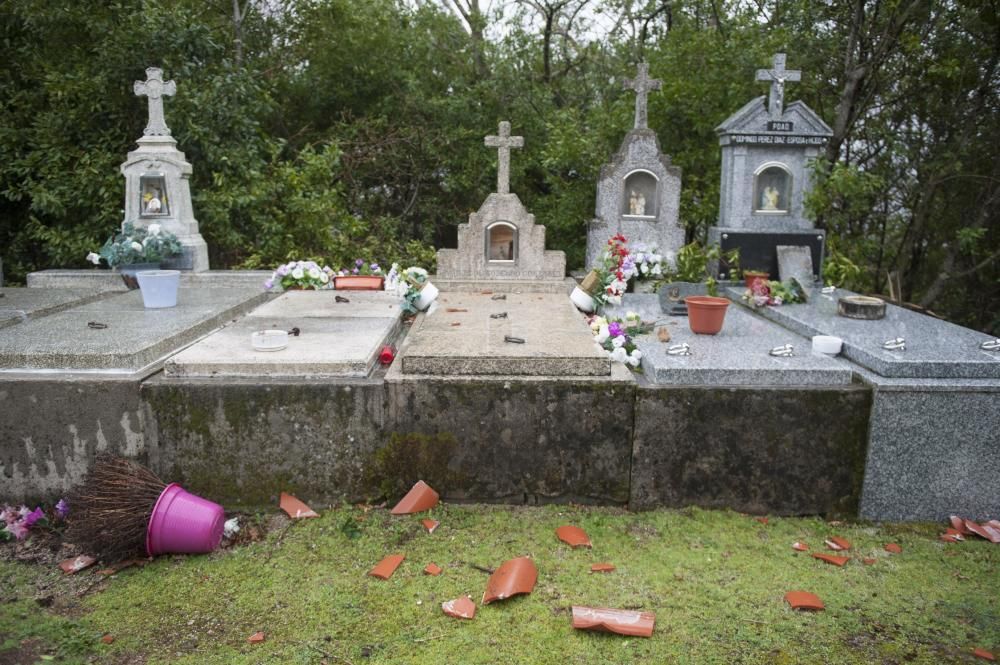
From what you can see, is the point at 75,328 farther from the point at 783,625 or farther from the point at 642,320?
the point at 783,625

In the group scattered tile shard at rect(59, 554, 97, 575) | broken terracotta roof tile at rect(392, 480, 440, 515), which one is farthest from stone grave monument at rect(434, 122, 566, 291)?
scattered tile shard at rect(59, 554, 97, 575)

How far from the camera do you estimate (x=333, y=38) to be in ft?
31.6

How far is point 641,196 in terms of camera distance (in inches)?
280

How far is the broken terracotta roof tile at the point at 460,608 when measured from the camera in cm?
264

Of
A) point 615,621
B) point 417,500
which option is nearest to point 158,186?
point 417,500

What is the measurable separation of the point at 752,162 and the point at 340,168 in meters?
5.35

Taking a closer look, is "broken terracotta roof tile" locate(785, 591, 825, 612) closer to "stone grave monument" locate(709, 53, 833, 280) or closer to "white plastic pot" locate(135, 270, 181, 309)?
"white plastic pot" locate(135, 270, 181, 309)

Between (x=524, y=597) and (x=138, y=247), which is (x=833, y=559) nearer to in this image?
(x=524, y=597)

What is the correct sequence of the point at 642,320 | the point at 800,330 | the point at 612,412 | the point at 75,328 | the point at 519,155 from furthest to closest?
the point at 519,155
the point at 642,320
the point at 800,330
the point at 75,328
the point at 612,412

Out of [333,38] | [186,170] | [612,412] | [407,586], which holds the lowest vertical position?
[407,586]

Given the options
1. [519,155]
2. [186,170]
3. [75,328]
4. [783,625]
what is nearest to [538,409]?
[783,625]

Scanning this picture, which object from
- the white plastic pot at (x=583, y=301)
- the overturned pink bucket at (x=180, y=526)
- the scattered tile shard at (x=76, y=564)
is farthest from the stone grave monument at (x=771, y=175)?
the scattered tile shard at (x=76, y=564)

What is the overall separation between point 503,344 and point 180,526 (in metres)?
1.70

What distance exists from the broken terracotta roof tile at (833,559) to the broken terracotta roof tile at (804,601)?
0.35 metres
